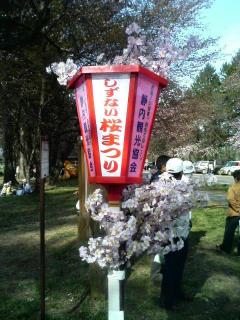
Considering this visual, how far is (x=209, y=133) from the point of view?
51.0 meters

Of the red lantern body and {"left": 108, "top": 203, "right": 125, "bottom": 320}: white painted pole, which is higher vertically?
the red lantern body

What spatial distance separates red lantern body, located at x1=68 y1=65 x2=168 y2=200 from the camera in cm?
361

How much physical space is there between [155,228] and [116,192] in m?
0.42

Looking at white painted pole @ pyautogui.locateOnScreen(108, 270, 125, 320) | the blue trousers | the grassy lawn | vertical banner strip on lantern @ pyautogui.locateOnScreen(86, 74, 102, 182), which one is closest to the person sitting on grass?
the grassy lawn

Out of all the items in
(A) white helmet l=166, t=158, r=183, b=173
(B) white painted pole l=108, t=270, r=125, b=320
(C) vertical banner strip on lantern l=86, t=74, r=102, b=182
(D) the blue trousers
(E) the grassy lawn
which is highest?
(C) vertical banner strip on lantern l=86, t=74, r=102, b=182

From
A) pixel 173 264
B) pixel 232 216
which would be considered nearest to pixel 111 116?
pixel 173 264

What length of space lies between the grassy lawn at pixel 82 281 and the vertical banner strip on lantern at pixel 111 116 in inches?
105

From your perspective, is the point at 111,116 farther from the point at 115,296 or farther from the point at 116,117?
the point at 115,296

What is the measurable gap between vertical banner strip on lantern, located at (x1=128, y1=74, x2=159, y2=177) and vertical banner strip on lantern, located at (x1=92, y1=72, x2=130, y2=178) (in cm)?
10

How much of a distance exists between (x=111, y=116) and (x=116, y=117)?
39 mm

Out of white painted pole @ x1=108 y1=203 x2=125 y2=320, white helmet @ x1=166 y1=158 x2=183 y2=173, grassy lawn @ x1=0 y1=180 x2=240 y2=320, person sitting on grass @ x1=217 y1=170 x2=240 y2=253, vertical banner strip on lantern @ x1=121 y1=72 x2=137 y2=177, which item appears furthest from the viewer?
person sitting on grass @ x1=217 y1=170 x2=240 y2=253

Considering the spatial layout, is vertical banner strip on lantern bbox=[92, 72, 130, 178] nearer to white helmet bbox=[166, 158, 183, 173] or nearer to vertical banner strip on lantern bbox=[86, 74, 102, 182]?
vertical banner strip on lantern bbox=[86, 74, 102, 182]

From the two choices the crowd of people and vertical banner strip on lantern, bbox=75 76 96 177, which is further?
the crowd of people

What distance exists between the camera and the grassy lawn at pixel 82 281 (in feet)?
19.4
